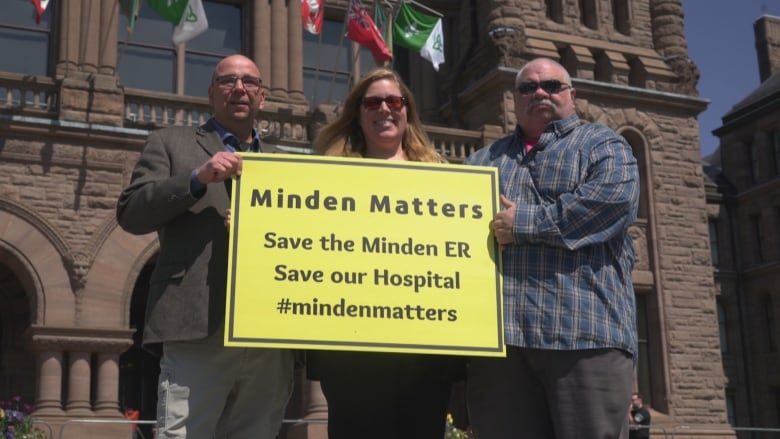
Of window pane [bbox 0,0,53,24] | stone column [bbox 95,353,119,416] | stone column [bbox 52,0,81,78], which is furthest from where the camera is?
window pane [bbox 0,0,53,24]

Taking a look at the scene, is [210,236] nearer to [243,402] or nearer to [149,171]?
[149,171]

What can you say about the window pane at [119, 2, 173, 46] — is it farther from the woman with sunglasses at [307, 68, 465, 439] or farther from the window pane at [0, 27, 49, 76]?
the woman with sunglasses at [307, 68, 465, 439]

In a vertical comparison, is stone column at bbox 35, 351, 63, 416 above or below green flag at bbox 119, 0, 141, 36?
below

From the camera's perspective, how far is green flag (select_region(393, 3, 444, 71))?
20625 millimetres

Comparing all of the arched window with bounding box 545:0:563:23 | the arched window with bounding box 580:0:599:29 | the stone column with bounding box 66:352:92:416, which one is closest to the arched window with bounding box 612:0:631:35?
the arched window with bounding box 580:0:599:29

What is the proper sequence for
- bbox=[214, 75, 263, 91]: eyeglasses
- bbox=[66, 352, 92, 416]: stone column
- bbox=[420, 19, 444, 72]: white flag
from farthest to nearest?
bbox=[420, 19, 444, 72]: white flag → bbox=[66, 352, 92, 416]: stone column → bbox=[214, 75, 263, 91]: eyeglasses

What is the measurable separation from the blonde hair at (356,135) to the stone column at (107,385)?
12823 mm

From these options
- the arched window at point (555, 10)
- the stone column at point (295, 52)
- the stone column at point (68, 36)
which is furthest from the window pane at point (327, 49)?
the stone column at point (68, 36)

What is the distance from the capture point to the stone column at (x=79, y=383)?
16.2 metres

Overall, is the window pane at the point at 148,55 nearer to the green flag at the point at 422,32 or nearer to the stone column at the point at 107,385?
the green flag at the point at 422,32

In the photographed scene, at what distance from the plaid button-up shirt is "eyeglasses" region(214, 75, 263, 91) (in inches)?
54.3

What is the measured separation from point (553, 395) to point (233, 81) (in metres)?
2.07

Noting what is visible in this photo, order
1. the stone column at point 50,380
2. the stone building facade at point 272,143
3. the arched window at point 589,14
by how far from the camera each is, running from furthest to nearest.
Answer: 1. the arched window at point 589,14
2. the stone building facade at point 272,143
3. the stone column at point 50,380

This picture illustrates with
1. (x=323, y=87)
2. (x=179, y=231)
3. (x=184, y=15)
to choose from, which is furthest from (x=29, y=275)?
(x=179, y=231)
